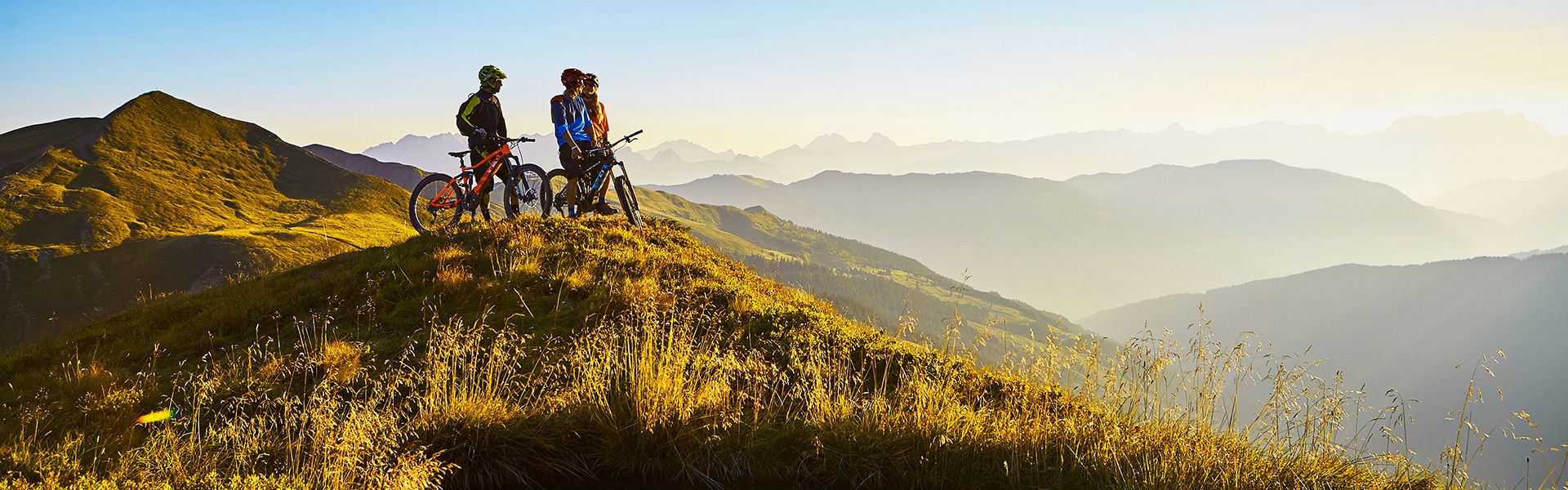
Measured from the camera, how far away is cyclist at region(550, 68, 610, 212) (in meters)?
13.4

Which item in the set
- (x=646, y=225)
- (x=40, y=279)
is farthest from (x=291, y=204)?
(x=646, y=225)

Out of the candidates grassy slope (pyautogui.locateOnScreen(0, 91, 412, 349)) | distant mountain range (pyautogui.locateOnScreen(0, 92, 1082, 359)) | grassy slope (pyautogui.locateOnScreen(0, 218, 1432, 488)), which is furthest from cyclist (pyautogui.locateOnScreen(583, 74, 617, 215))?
grassy slope (pyautogui.locateOnScreen(0, 91, 412, 349))

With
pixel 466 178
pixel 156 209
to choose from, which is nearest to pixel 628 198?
pixel 466 178

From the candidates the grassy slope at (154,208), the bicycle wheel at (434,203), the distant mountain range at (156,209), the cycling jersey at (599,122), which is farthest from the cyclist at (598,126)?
the grassy slope at (154,208)

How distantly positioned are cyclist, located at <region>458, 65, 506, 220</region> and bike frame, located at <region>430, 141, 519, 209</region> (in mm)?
81

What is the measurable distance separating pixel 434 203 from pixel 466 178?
0.87 metres

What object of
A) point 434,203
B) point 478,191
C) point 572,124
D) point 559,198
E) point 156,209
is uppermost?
point 572,124

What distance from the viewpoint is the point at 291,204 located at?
6372 cm

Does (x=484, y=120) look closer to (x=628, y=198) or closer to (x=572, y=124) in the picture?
(x=572, y=124)

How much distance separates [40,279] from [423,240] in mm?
59872

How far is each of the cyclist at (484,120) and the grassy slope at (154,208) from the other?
1777cm

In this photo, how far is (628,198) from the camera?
14.8m

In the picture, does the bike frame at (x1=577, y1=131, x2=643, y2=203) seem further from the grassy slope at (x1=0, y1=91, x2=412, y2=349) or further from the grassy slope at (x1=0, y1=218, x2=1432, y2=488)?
the grassy slope at (x1=0, y1=91, x2=412, y2=349)

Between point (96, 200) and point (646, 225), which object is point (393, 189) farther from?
point (646, 225)
